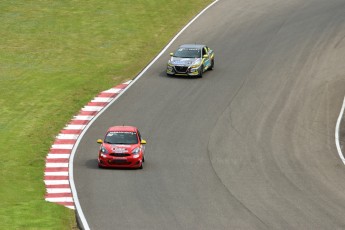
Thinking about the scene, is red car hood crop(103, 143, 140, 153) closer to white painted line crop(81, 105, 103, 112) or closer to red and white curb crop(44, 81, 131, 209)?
red and white curb crop(44, 81, 131, 209)

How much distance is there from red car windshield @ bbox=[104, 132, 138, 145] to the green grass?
3.15m

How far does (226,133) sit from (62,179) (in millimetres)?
10540

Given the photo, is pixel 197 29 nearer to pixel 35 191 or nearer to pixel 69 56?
pixel 69 56

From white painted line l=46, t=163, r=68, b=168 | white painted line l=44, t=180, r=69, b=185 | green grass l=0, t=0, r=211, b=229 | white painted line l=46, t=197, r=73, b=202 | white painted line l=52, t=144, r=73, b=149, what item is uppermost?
white painted line l=46, t=197, r=73, b=202

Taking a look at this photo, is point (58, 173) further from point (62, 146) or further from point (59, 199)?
point (62, 146)

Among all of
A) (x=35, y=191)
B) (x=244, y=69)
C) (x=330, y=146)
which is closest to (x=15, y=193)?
(x=35, y=191)

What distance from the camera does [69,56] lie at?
57.7 metres

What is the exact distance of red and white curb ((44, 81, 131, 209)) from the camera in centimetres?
3312

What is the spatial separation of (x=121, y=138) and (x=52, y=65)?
743 inches

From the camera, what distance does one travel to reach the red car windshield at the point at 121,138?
37.8 m

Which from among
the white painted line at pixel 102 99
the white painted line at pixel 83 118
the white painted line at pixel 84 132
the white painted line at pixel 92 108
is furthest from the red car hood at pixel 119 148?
the white painted line at pixel 102 99

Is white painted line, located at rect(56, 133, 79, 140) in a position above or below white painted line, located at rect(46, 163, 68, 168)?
below

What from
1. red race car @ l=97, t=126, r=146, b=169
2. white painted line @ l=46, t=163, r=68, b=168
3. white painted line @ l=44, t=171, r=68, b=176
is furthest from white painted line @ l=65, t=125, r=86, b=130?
white painted line @ l=44, t=171, r=68, b=176

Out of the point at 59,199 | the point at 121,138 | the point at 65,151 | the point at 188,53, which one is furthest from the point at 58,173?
the point at 188,53
